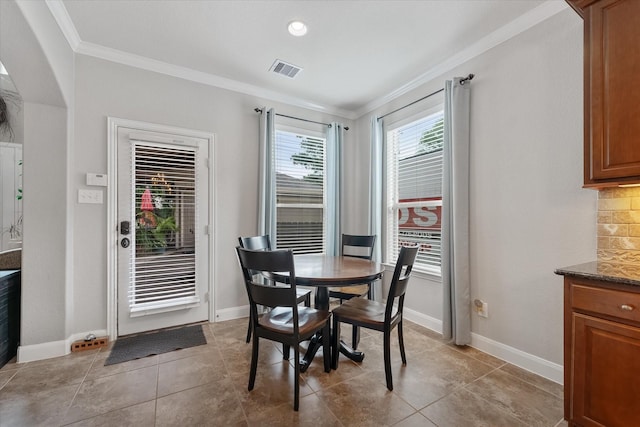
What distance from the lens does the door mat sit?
7.77ft

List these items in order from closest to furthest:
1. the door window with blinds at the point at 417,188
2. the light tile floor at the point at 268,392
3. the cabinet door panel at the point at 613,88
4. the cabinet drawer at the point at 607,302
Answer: the cabinet drawer at the point at 607,302
the cabinet door panel at the point at 613,88
the light tile floor at the point at 268,392
the door window with blinds at the point at 417,188

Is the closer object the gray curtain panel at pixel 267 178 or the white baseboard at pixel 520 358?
the white baseboard at pixel 520 358

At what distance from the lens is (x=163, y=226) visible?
2.89 m

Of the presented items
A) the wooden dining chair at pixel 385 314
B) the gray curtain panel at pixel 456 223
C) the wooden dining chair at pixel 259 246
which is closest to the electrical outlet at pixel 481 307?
the gray curtain panel at pixel 456 223

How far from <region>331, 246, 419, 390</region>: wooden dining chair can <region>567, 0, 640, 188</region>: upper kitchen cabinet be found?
1138 mm

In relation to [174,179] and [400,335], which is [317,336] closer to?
[400,335]

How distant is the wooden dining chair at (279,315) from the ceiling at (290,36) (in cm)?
185

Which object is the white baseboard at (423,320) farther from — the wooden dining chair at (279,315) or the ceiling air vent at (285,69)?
the ceiling air vent at (285,69)

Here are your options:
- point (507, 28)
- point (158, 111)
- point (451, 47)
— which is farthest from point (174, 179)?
point (507, 28)

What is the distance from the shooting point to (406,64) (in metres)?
2.88

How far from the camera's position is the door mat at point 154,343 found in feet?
7.77

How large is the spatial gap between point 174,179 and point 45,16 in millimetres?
1474

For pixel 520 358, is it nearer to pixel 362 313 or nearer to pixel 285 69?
pixel 362 313

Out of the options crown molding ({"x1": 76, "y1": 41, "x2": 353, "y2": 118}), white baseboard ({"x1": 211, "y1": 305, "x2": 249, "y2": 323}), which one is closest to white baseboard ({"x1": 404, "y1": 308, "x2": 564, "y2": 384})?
white baseboard ({"x1": 211, "y1": 305, "x2": 249, "y2": 323})
